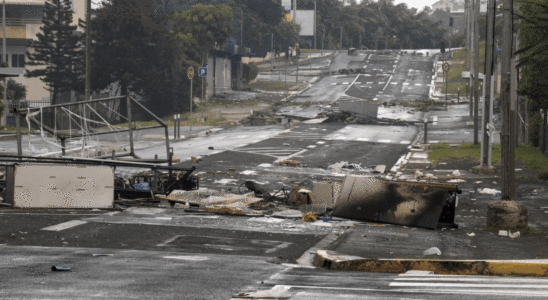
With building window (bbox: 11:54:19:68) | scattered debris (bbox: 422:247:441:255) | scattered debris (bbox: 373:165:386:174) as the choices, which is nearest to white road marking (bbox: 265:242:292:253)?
scattered debris (bbox: 422:247:441:255)

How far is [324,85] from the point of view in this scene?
3450 inches

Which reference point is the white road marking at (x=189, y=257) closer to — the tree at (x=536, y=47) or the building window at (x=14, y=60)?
the tree at (x=536, y=47)

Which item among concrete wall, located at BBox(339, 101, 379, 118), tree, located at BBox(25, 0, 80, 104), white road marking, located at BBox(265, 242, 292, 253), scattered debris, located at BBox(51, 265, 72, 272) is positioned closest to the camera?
scattered debris, located at BBox(51, 265, 72, 272)

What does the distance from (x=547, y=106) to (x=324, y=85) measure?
63.9 metres

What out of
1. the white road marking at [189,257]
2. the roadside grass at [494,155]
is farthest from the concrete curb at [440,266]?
the roadside grass at [494,155]

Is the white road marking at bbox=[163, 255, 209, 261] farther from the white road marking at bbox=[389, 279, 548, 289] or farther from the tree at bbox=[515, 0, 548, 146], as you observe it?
the tree at bbox=[515, 0, 548, 146]

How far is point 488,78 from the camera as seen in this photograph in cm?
2673

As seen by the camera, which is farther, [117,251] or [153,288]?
[117,251]

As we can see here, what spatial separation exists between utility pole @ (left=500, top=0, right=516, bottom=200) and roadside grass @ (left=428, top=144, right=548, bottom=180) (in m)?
8.77

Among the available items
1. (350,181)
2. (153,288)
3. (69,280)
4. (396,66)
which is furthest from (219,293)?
(396,66)

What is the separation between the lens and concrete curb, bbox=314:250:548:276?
1010 centimetres

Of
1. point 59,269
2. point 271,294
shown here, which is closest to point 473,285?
point 271,294

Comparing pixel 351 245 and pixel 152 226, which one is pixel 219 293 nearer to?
pixel 351 245

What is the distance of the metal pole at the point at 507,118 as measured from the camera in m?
15.4
